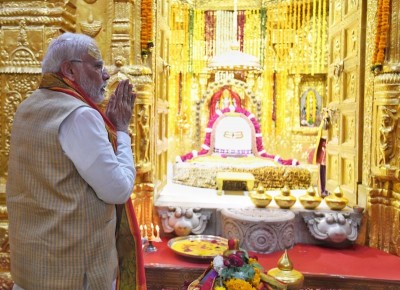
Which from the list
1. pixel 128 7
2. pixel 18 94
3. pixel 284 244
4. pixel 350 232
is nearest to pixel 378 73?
pixel 350 232

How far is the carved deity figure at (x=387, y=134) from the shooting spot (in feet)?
12.5

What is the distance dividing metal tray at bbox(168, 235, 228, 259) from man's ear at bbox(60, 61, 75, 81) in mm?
2333

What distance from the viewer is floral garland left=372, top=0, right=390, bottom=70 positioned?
3.86m

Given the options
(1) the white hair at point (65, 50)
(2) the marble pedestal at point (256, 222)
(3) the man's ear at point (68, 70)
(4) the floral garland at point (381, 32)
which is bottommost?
(2) the marble pedestal at point (256, 222)

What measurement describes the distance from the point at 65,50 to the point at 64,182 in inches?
18.4

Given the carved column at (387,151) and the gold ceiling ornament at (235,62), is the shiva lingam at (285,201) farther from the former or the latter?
the gold ceiling ornament at (235,62)

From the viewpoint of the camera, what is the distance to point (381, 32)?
389 cm

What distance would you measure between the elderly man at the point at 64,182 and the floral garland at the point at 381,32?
10.2 feet

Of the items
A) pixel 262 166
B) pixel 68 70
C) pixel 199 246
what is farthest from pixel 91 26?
pixel 262 166

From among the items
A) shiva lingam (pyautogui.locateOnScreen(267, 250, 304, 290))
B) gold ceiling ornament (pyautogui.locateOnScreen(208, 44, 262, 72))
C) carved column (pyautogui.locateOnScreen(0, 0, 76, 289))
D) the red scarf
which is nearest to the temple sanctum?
carved column (pyautogui.locateOnScreen(0, 0, 76, 289))

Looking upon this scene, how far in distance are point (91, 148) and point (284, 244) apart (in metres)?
2.99

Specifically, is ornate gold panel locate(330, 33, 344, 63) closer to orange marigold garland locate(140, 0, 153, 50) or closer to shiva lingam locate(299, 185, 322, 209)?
shiva lingam locate(299, 185, 322, 209)

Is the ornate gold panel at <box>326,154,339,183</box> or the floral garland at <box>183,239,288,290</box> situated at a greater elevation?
the ornate gold panel at <box>326,154,339,183</box>

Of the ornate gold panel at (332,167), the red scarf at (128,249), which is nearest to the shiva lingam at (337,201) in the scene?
the ornate gold panel at (332,167)
